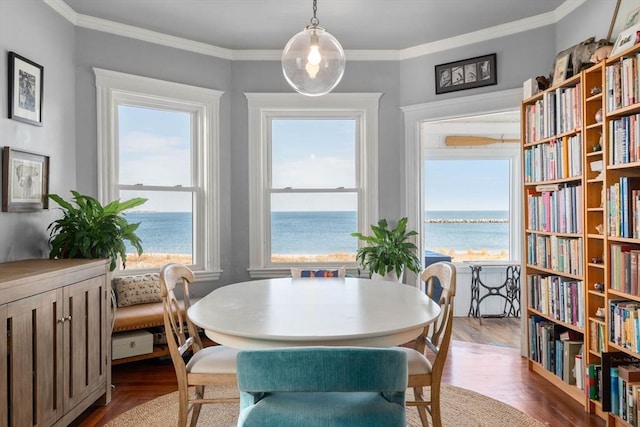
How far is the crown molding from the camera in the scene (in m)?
3.61

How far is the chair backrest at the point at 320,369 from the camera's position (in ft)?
4.00

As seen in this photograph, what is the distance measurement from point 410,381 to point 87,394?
189 cm

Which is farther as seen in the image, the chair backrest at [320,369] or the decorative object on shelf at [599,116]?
the decorative object on shelf at [599,116]

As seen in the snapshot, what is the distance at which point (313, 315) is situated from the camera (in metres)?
1.92

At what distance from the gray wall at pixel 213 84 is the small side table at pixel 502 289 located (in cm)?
185

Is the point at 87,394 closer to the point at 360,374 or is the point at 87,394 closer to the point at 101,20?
the point at 360,374

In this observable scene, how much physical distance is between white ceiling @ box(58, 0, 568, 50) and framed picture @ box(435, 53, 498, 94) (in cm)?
24

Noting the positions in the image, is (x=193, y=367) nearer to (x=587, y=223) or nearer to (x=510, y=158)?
(x=587, y=223)

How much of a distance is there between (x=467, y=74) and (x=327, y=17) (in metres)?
1.36

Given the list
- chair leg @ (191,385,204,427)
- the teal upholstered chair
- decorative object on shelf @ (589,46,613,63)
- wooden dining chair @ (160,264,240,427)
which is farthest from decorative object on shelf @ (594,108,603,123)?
chair leg @ (191,385,204,427)

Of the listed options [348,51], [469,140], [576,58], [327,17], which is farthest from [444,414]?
[469,140]

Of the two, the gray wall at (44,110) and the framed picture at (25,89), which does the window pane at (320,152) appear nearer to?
the gray wall at (44,110)

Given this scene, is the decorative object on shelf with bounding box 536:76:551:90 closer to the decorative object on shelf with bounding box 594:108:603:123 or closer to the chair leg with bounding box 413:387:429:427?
the decorative object on shelf with bounding box 594:108:603:123

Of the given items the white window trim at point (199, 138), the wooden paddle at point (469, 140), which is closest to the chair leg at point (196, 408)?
the white window trim at point (199, 138)
